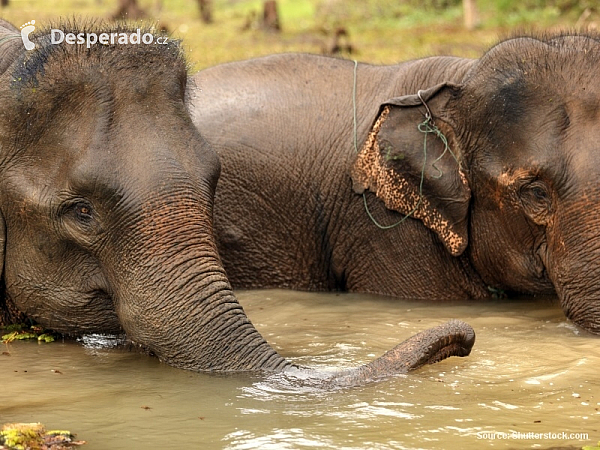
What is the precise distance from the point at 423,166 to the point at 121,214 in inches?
90.7

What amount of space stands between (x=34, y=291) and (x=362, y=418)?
1738 millimetres

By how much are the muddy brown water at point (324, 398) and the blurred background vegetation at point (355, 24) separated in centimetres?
977

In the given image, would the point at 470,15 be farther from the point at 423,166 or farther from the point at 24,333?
the point at 24,333

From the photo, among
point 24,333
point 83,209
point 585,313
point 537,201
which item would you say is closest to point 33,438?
point 83,209

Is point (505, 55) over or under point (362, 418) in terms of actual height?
over

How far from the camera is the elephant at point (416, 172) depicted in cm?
584

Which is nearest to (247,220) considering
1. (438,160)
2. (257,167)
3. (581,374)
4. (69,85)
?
(257,167)

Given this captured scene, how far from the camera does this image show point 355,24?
2478 cm

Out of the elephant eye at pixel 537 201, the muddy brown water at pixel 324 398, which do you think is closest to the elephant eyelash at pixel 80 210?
the muddy brown water at pixel 324 398

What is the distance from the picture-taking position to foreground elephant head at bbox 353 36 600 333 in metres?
5.70

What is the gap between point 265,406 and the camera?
427 centimetres

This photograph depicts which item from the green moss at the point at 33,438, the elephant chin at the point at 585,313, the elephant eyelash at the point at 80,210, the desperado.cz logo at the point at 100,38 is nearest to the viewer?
the green moss at the point at 33,438

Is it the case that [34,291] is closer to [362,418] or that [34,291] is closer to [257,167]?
[362,418]
